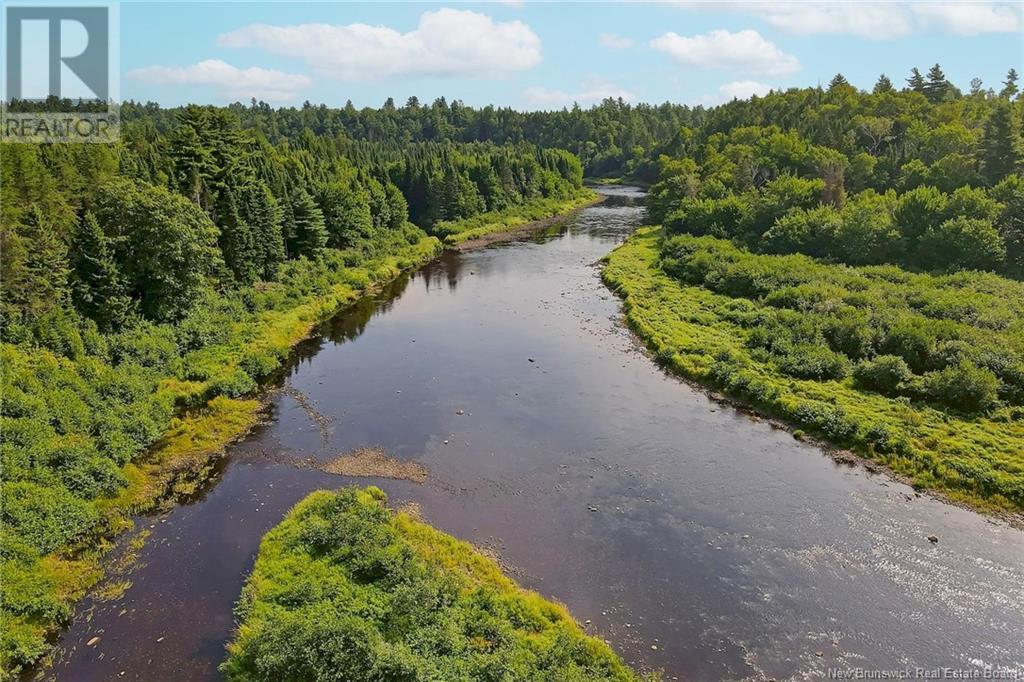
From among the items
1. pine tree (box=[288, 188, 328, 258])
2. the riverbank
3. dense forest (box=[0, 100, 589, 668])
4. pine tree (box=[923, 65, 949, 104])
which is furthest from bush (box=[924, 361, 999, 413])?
pine tree (box=[923, 65, 949, 104])

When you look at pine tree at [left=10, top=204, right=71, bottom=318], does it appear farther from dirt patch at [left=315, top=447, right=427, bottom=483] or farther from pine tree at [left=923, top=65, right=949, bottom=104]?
pine tree at [left=923, top=65, right=949, bottom=104]

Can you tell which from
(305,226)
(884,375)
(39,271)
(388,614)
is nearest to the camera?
(388,614)

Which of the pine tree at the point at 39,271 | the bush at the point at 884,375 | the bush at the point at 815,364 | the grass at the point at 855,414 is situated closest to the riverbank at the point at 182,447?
the pine tree at the point at 39,271

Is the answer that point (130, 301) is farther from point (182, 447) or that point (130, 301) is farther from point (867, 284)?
point (867, 284)

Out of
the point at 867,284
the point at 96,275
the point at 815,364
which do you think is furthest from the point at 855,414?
the point at 96,275

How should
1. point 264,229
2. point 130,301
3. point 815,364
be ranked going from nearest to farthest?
point 815,364 → point 130,301 → point 264,229

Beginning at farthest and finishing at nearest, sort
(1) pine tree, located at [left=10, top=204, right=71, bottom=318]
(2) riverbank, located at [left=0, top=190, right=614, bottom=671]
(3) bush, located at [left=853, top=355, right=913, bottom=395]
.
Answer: (3) bush, located at [left=853, top=355, right=913, bottom=395], (1) pine tree, located at [left=10, top=204, right=71, bottom=318], (2) riverbank, located at [left=0, top=190, right=614, bottom=671]
